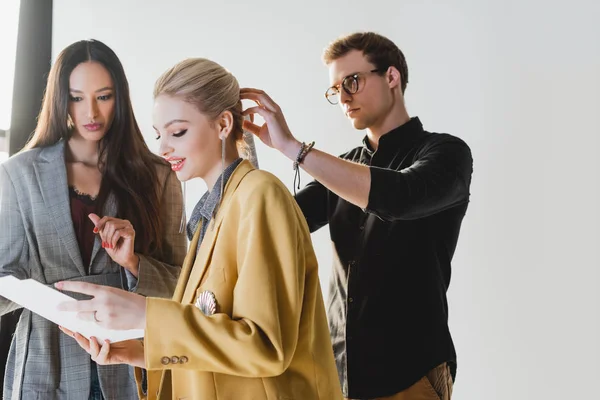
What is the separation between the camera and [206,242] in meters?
1.39

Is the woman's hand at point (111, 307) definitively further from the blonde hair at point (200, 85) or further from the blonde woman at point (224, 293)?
the blonde hair at point (200, 85)

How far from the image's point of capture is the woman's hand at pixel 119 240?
1.82 metres

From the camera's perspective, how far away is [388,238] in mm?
1982

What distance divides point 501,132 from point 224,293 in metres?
1.92

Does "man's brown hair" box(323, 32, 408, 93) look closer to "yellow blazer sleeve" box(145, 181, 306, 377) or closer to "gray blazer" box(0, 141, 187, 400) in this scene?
"gray blazer" box(0, 141, 187, 400)

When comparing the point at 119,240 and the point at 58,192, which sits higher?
the point at 58,192

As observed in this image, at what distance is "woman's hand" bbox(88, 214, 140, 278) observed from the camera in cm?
182

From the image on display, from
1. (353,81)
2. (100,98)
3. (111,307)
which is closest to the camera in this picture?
(111,307)

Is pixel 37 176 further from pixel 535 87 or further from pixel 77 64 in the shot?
pixel 535 87

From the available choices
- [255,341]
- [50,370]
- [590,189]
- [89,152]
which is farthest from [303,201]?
[590,189]

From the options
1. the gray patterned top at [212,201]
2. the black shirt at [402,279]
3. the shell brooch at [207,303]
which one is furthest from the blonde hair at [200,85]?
the black shirt at [402,279]

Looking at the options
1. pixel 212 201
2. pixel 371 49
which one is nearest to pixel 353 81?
pixel 371 49

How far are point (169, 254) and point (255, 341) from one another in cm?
83

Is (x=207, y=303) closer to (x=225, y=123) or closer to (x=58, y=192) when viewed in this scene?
(x=225, y=123)
